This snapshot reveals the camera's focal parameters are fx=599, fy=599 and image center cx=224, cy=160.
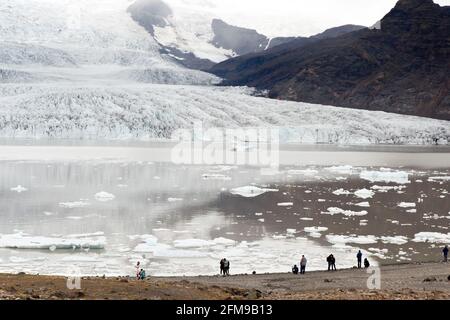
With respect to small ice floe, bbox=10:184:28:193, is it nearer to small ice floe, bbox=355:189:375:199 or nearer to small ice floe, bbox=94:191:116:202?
small ice floe, bbox=94:191:116:202

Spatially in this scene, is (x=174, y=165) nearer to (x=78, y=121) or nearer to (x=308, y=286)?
(x=78, y=121)

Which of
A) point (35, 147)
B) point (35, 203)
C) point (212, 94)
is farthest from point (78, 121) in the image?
point (35, 203)

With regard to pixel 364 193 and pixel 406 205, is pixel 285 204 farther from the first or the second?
pixel 364 193

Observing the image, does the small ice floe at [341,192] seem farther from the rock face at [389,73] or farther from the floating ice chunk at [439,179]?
the rock face at [389,73]

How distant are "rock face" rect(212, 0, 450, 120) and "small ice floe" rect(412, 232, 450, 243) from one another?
139 meters

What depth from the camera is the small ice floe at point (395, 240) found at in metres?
26.3

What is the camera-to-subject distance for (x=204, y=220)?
31500 mm

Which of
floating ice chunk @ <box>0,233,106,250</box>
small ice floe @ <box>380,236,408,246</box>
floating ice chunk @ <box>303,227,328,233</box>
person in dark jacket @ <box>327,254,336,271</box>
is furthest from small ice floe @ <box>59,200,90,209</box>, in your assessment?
person in dark jacket @ <box>327,254,336,271</box>

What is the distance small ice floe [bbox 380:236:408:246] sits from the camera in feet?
86.2

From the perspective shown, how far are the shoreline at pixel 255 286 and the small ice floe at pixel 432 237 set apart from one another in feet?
18.3

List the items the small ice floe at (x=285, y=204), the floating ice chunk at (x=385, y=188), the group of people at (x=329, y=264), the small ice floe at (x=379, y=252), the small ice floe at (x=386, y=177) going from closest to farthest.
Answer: the group of people at (x=329, y=264), the small ice floe at (x=379, y=252), the small ice floe at (x=285, y=204), the floating ice chunk at (x=385, y=188), the small ice floe at (x=386, y=177)

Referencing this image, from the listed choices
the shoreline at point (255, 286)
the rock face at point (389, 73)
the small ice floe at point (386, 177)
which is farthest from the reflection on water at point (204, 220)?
the rock face at point (389, 73)
